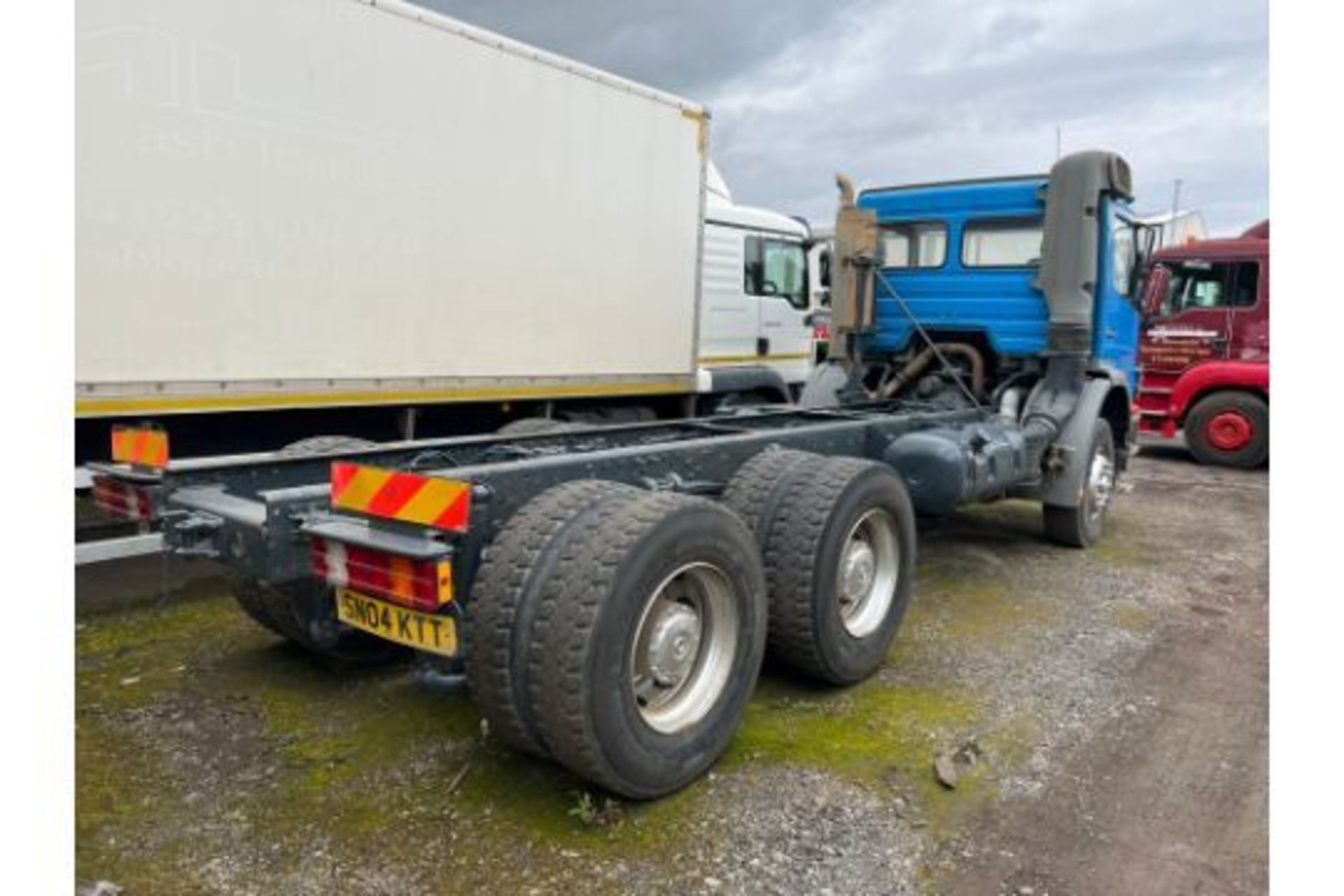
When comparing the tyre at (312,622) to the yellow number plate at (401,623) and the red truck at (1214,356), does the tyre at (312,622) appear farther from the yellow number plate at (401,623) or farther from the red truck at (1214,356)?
the red truck at (1214,356)

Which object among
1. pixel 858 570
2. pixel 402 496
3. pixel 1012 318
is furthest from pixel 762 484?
pixel 1012 318

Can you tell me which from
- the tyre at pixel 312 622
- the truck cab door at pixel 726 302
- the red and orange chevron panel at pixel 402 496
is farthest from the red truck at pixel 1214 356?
the red and orange chevron panel at pixel 402 496

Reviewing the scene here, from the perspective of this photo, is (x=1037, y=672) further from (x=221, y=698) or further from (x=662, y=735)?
(x=221, y=698)

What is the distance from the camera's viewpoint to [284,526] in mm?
2922

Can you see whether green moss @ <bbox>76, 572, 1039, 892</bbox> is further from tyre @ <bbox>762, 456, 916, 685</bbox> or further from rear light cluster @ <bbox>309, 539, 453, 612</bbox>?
rear light cluster @ <bbox>309, 539, 453, 612</bbox>

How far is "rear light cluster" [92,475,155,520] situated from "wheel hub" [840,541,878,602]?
2721mm

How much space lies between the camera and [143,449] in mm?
3428

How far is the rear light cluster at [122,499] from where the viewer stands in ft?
10.9

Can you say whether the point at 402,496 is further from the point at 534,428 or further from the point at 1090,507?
the point at 1090,507

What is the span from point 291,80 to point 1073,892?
5.47 meters

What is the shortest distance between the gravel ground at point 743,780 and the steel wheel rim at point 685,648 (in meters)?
0.28

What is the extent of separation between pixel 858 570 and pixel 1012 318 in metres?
3.41

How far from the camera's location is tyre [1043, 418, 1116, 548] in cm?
668

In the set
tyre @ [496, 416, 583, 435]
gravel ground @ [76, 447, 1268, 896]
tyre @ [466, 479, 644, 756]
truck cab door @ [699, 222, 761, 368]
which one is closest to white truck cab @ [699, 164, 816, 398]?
truck cab door @ [699, 222, 761, 368]
